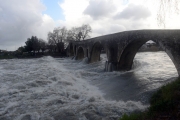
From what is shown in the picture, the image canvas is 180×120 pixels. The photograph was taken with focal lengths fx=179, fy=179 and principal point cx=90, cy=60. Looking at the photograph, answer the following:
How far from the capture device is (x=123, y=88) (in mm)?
11570

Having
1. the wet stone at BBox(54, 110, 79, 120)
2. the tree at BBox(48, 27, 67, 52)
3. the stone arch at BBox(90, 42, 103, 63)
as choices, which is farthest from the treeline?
the wet stone at BBox(54, 110, 79, 120)

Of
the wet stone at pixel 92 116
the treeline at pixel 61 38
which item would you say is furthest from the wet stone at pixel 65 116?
the treeline at pixel 61 38

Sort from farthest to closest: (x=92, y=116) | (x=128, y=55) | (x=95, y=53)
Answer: (x=95, y=53)
(x=128, y=55)
(x=92, y=116)

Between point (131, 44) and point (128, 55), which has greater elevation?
point (131, 44)

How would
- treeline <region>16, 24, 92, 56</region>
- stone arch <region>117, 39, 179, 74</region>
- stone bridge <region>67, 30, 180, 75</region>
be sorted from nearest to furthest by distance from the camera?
stone bridge <region>67, 30, 180, 75</region>, stone arch <region>117, 39, 179, 74</region>, treeline <region>16, 24, 92, 56</region>

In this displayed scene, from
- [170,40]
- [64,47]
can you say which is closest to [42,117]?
[170,40]

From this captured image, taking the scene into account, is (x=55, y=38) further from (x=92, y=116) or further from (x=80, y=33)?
(x=92, y=116)

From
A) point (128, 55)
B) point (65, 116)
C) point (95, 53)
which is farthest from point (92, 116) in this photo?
point (95, 53)

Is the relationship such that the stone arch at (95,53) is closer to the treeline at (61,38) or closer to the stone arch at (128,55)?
the stone arch at (128,55)

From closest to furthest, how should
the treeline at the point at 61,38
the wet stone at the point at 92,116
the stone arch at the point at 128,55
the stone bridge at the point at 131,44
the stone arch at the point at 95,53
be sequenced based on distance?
the wet stone at the point at 92,116 → the stone bridge at the point at 131,44 → the stone arch at the point at 128,55 → the stone arch at the point at 95,53 → the treeline at the point at 61,38

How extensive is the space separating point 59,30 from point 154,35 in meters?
60.3

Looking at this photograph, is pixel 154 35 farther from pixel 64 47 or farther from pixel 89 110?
pixel 64 47

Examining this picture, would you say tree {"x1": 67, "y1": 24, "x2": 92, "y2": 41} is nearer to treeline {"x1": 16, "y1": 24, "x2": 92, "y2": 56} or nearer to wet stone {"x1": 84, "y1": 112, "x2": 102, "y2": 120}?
treeline {"x1": 16, "y1": 24, "x2": 92, "y2": 56}

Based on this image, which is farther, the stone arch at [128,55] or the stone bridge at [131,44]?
the stone arch at [128,55]
